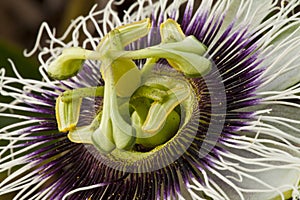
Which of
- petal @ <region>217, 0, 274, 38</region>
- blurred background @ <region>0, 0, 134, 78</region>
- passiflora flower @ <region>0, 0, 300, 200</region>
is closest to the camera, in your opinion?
passiflora flower @ <region>0, 0, 300, 200</region>

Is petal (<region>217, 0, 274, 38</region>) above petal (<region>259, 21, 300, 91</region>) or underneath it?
above

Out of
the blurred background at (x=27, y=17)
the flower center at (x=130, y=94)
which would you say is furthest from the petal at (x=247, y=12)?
the blurred background at (x=27, y=17)

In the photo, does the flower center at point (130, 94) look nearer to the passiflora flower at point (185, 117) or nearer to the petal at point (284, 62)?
the passiflora flower at point (185, 117)

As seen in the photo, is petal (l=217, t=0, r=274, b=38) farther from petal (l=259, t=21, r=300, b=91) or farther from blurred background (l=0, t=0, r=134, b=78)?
blurred background (l=0, t=0, r=134, b=78)

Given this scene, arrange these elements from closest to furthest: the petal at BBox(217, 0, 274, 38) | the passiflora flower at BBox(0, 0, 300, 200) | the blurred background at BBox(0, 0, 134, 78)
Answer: the passiflora flower at BBox(0, 0, 300, 200)
the petal at BBox(217, 0, 274, 38)
the blurred background at BBox(0, 0, 134, 78)

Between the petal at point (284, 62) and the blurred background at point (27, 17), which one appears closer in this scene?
the petal at point (284, 62)

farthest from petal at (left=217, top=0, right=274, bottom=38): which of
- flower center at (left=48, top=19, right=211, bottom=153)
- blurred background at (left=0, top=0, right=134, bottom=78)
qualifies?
blurred background at (left=0, top=0, right=134, bottom=78)

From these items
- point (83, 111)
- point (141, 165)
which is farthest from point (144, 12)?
point (141, 165)
